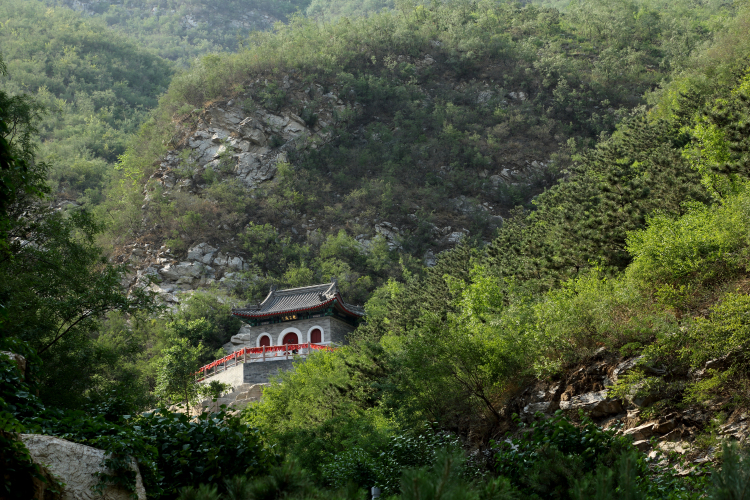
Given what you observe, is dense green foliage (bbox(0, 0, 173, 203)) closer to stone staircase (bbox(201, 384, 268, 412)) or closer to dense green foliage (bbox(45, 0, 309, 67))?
dense green foliage (bbox(45, 0, 309, 67))

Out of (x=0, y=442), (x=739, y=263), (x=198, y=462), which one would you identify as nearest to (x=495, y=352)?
(x=739, y=263)

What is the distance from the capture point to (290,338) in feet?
107

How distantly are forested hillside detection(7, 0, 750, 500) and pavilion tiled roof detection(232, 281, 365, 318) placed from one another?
285 centimetres

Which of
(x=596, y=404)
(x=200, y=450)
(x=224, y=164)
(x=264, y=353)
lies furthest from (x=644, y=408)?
(x=224, y=164)

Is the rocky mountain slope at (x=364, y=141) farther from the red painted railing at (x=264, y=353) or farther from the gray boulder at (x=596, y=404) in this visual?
the gray boulder at (x=596, y=404)

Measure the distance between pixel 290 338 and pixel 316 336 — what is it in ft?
5.60

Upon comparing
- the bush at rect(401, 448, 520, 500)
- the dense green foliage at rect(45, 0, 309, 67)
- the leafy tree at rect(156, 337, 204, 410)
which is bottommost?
the bush at rect(401, 448, 520, 500)

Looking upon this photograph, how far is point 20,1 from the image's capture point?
8369cm

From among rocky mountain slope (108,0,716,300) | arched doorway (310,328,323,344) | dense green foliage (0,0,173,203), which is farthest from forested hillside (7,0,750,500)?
arched doorway (310,328,323,344)

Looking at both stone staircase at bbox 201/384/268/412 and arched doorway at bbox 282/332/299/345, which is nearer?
stone staircase at bbox 201/384/268/412

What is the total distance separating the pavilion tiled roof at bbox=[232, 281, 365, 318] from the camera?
31.9 m

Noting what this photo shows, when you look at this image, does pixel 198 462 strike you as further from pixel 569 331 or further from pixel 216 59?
pixel 216 59

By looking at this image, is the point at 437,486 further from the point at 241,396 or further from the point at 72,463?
the point at 241,396

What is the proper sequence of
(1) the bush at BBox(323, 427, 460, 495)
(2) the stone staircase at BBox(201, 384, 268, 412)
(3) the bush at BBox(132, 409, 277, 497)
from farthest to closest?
(2) the stone staircase at BBox(201, 384, 268, 412) → (1) the bush at BBox(323, 427, 460, 495) → (3) the bush at BBox(132, 409, 277, 497)
